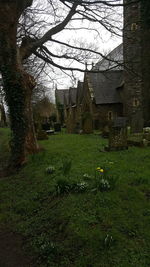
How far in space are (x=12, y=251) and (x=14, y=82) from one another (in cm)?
589

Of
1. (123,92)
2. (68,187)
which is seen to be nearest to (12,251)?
(68,187)

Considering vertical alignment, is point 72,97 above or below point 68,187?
above

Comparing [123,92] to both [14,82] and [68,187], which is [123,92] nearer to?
[14,82]

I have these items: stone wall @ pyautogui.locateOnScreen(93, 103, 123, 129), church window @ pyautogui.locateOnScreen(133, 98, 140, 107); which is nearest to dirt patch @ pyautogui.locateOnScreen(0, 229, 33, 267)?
church window @ pyautogui.locateOnScreen(133, 98, 140, 107)

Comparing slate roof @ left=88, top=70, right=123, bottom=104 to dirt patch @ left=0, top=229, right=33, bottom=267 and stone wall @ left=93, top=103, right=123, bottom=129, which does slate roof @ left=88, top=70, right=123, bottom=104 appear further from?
dirt patch @ left=0, top=229, right=33, bottom=267

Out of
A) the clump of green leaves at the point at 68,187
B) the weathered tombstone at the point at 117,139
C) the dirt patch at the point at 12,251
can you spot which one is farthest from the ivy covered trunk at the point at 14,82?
the dirt patch at the point at 12,251

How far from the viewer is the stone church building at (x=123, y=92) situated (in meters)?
15.8

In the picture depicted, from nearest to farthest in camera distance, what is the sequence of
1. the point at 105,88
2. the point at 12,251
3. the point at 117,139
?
the point at 12,251
the point at 117,139
the point at 105,88

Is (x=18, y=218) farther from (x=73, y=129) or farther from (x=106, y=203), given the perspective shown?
(x=73, y=129)

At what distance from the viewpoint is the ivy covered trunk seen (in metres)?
7.12

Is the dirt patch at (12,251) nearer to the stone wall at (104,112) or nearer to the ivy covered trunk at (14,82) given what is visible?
the ivy covered trunk at (14,82)

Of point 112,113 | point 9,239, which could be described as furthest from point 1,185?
point 112,113

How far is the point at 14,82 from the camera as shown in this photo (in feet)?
23.7

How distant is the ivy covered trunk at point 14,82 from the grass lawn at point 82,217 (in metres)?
2.00
